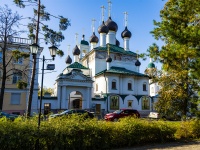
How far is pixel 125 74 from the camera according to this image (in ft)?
132

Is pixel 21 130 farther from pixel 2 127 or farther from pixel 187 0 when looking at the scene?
pixel 187 0

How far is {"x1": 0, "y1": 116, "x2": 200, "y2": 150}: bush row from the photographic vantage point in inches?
319

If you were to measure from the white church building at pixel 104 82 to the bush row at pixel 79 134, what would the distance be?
22.4 metres

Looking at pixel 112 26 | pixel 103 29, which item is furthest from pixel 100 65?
pixel 112 26

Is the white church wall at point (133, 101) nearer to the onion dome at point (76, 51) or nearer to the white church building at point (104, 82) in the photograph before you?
the white church building at point (104, 82)

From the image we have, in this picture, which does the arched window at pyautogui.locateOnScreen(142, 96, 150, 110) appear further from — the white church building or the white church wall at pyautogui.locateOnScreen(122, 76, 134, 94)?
the white church wall at pyautogui.locateOnScreen(122, 76, 134, 94)

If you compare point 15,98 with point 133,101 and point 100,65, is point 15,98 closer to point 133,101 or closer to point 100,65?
point 100,65

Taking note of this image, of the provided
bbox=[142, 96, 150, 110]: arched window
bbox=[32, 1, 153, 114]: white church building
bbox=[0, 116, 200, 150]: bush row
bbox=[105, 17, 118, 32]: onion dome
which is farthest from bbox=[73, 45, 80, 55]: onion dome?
bbox=[0, 116, 200, 150]: bush row

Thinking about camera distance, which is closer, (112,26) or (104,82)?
(104,82)

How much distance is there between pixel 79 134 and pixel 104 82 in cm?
2997

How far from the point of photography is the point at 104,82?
128ft

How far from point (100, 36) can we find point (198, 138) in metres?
36.9

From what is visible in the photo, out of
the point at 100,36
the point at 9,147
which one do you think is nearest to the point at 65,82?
the point at 100,36

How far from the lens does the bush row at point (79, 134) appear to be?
26.6ft
